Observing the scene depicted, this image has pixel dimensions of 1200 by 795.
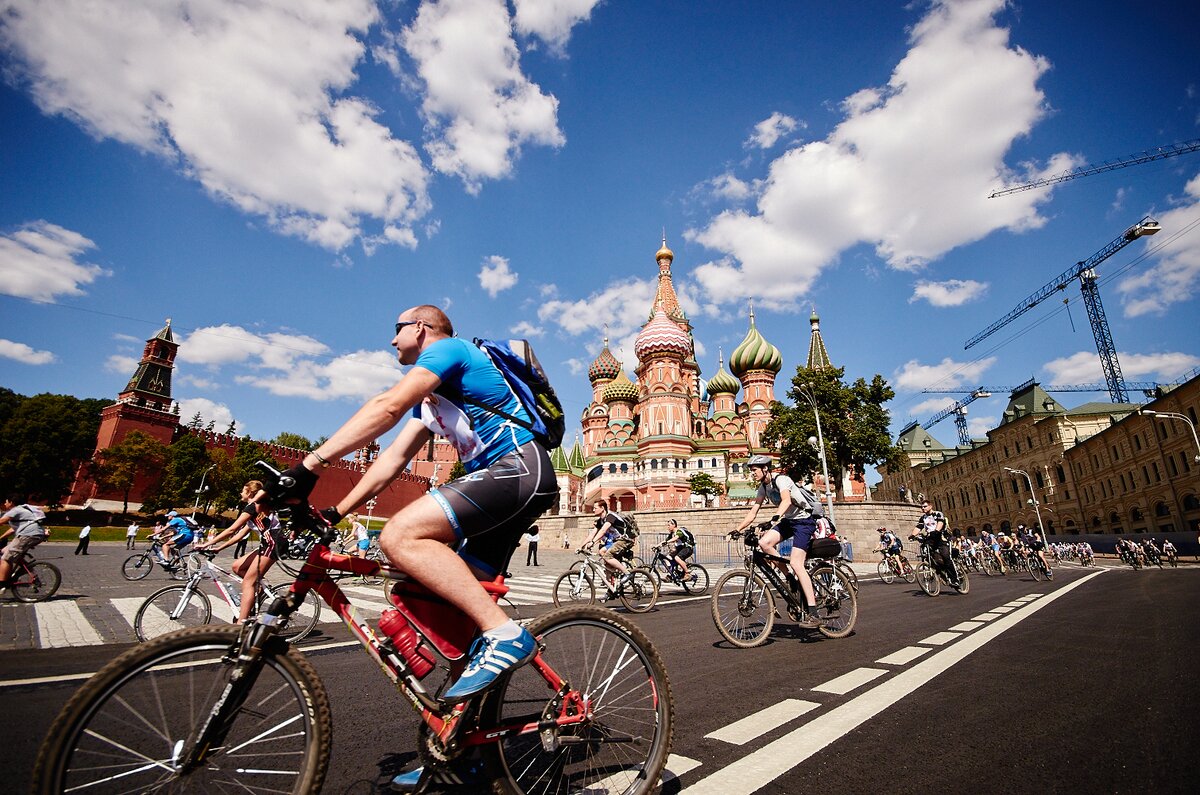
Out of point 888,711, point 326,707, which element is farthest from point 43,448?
point 888,711

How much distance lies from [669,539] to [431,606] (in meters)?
9.37

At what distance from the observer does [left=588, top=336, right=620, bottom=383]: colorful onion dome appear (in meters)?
69.8

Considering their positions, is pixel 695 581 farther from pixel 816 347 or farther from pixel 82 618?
pixel 816 347

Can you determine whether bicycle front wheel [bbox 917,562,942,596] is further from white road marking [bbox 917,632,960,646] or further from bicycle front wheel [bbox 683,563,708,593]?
white road marking [bbox 917,632,960,646]

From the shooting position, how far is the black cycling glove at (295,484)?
1.88 metres

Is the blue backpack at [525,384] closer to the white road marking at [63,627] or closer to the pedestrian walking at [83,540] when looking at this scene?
the white road marking at [63,627]

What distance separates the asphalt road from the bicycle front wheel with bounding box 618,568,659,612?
2.67 m

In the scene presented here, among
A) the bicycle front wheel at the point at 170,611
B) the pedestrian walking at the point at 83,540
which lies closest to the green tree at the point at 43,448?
the pedestrian walking at the point at 83,540

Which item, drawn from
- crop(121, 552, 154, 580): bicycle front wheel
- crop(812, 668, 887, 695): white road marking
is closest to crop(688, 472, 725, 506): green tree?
crop(121, 552, 154, 580): bicycle front wheel

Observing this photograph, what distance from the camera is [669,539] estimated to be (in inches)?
434

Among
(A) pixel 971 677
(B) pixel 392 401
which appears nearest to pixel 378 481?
(B) pixel 392 401

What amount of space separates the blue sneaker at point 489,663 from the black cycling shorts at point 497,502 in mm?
341

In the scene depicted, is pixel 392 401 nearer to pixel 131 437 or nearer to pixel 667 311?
pixel 131 437

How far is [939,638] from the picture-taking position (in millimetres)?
5652
